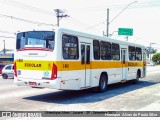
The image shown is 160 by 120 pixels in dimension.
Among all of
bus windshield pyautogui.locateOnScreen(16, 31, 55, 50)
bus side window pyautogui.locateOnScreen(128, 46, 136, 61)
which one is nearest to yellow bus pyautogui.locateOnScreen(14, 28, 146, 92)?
bus windshield pyautogui.locateOnScreen(16, 31, 55, 50)

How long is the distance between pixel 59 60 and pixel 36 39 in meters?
1.45

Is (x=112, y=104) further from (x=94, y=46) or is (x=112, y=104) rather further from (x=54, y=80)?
(x=94, y=46)

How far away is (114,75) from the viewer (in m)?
17.8

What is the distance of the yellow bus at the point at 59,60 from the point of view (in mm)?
12104

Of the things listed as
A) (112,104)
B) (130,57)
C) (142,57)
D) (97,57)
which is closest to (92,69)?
(97,57)

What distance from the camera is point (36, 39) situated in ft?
41.2

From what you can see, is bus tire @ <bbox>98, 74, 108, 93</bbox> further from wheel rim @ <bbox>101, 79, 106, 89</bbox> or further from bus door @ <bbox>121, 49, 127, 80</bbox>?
bus door @ <bbox>121, 49, 127, 80</bbox>

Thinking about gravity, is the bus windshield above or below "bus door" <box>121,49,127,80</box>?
above

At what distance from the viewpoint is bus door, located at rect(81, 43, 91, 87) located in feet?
45.4

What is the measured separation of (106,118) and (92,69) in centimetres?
567

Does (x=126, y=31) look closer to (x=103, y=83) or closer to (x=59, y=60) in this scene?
(x=103, y=83)

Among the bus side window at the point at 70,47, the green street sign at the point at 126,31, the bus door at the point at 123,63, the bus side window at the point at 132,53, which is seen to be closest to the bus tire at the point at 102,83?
the bus door at the point at 123,63

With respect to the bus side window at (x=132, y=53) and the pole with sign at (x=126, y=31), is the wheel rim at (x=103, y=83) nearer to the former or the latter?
the bus side window at (x=132, y=53)

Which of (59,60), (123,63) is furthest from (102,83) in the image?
(59,60)
